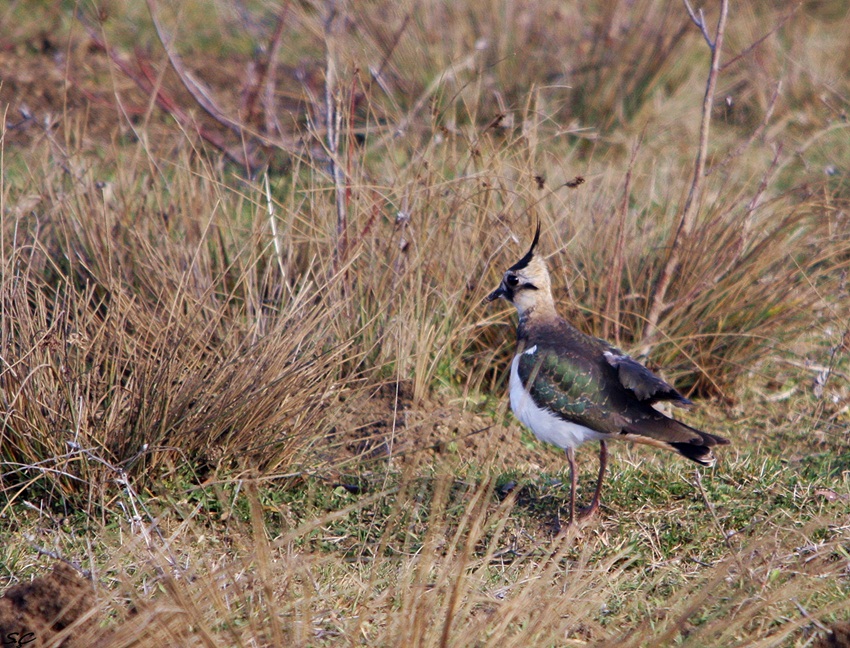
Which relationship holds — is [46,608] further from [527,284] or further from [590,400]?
[527,284]

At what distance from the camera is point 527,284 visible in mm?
4426

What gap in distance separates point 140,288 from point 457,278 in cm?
152

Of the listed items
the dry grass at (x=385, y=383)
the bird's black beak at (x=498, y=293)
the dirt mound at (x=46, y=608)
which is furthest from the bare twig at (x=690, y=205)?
the dirt mound at (x=46, y=608)

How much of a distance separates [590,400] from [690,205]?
4.48 ft

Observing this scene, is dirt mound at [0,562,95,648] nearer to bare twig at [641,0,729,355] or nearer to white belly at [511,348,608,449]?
white belly at [511,348,608,449]

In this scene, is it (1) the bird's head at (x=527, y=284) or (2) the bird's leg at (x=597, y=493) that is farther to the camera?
(1) the bird's head at (x=527, y=284)

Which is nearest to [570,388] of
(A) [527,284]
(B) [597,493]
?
(B) [597,493]

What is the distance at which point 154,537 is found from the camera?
3629 millimetres

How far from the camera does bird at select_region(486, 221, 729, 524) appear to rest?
12.4ft

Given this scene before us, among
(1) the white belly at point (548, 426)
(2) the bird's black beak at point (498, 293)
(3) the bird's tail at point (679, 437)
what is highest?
(2) the bird's black beak at point (498, 293)

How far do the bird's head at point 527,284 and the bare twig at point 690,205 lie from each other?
61 centimetres

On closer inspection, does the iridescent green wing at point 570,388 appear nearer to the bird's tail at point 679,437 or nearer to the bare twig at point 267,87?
the bird's tail at point 679,437

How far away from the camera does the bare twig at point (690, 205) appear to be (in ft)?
15.3

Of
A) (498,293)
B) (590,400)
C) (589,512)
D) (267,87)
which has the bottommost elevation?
(589,512)
